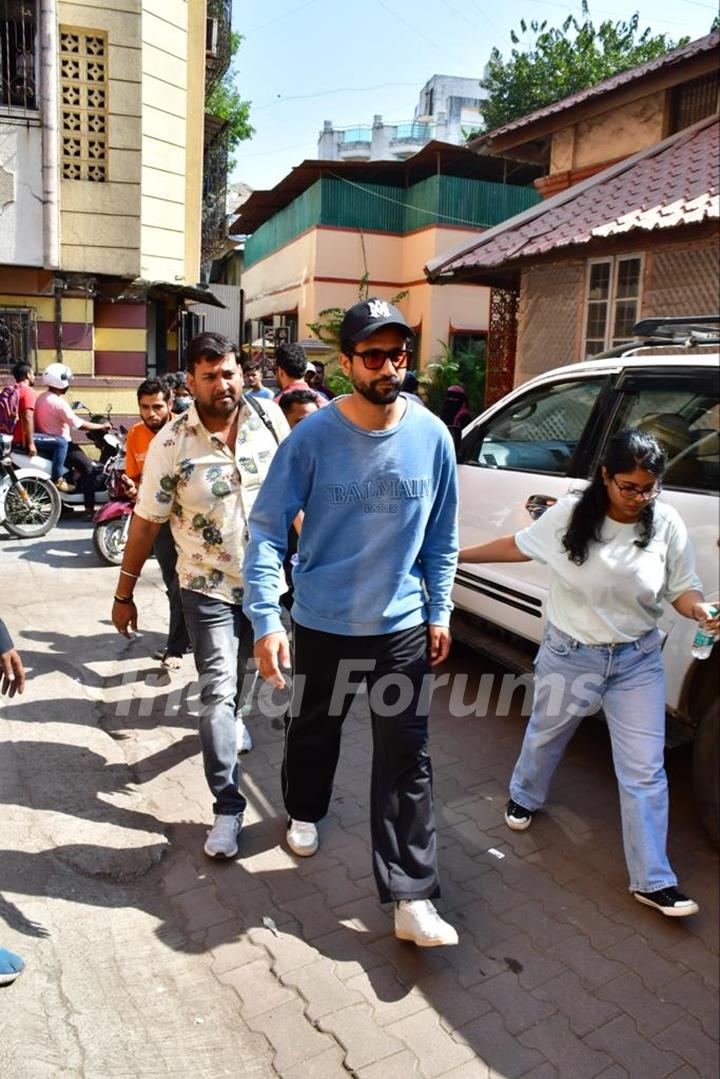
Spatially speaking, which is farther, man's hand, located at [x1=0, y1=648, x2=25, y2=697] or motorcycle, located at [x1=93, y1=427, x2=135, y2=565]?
motorcycle, located at [x1=93, y1=427, x2=135, y2=565]

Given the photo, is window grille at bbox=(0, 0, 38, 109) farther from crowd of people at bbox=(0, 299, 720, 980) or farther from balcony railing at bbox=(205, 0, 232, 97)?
crowd of people at bbox=(0, 299, 720, 980)

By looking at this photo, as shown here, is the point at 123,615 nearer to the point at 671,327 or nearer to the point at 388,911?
the point at 388,911

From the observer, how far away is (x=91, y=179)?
39.2ft

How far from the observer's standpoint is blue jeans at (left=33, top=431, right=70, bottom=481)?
9.13 m

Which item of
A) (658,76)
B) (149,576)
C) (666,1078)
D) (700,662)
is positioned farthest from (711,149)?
(666,1078)

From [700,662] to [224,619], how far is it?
1.85m

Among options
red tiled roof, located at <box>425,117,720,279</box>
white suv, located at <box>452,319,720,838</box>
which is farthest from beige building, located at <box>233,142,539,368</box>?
white suv, located at <box>452,319,720,838</box>

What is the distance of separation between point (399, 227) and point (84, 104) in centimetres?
1355

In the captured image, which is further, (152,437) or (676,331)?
(152,437)

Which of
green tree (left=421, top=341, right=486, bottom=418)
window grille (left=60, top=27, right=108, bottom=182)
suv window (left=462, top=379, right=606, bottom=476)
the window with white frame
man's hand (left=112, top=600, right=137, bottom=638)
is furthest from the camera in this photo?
green tree (left=421, top=341, right=486, bottom=418)

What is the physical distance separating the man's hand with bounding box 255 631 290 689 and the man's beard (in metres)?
0.76

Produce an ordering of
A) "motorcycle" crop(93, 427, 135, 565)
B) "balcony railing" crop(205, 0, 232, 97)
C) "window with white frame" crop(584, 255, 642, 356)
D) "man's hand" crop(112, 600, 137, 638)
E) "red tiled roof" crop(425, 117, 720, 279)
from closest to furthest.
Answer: "man's hand" crop(112, 600, 137, 638)
"motorcycle" crop(93, 427, 135, 565)
"red tiled roof" crop(425, 117, 720, 279)
"window with white frame" crop(584, 255, 642, 356)
"balcony railing" crop(205, 0, 232, 97)

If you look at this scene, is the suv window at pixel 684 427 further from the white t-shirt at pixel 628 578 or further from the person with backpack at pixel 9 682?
the person with backpack at pixel 9 682

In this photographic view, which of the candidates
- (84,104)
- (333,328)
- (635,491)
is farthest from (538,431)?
(333,328)
